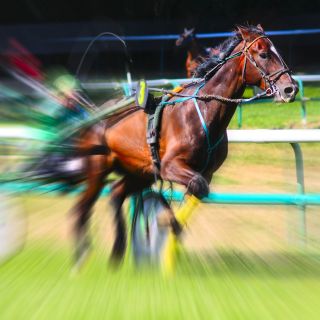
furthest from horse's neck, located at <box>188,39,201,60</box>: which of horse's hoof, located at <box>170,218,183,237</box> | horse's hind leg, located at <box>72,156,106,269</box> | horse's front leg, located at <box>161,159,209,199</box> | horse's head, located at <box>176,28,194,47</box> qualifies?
horse's hoof, located at <box>170,218,183,237</box>

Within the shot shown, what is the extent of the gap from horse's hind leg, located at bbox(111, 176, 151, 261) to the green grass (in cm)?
26

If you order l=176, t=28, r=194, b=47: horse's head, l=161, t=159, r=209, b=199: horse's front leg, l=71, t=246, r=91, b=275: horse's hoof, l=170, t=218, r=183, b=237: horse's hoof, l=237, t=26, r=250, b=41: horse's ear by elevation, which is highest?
l=176, t=28, r=194, b=47: horse's head

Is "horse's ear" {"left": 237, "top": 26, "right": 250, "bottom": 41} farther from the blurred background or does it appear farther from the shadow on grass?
the shadow on grass

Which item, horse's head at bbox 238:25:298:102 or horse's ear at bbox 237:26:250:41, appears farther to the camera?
horse's ear at bbox 237:26:250:41

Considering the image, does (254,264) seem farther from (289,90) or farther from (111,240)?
(111,240)

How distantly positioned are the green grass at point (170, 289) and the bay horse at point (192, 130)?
1.42ft

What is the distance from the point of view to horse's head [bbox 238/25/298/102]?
214 inches

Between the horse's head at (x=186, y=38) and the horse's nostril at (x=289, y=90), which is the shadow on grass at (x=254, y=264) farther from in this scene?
the horse's head at (x=186, y=38)

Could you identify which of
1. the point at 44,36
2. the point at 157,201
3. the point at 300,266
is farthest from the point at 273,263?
the point at 44,36

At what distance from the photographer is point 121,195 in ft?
21.1

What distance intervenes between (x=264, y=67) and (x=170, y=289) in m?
1.86

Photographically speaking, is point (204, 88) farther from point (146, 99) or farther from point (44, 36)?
point (44, 36)

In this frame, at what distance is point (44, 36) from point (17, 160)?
16200 mm

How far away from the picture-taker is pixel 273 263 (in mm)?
5938
